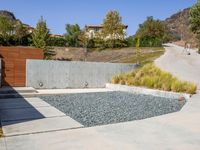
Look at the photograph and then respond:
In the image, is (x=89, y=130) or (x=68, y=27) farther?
(x=68, y=27)

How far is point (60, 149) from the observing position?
5934mm

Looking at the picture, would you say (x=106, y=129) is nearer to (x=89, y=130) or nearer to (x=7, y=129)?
(x=89, y=130)

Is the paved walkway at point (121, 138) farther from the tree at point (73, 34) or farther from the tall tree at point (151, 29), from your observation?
the tall tree at point (151, 29)

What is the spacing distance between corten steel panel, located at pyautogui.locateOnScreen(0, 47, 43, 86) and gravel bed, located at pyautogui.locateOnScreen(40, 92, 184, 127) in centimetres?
310

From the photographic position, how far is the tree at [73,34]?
200 feet

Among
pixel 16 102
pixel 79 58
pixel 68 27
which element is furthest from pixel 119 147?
pixel 68 27

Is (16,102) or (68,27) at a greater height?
(68,27)

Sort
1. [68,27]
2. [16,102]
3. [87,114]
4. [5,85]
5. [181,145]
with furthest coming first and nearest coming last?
[68,27]
[5,85]
[16,102]
[87,114]
[181,145]

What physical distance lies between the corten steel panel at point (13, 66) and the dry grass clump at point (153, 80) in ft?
19.6

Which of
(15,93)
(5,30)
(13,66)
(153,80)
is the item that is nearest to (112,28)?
(5,30)

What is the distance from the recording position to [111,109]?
10984 mm

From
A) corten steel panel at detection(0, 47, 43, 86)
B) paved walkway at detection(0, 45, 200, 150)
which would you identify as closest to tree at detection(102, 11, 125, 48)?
corten steel panel at detection(0, 47, 43, 86)

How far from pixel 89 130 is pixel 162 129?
6.65 feet

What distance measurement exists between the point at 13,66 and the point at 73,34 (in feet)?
169
